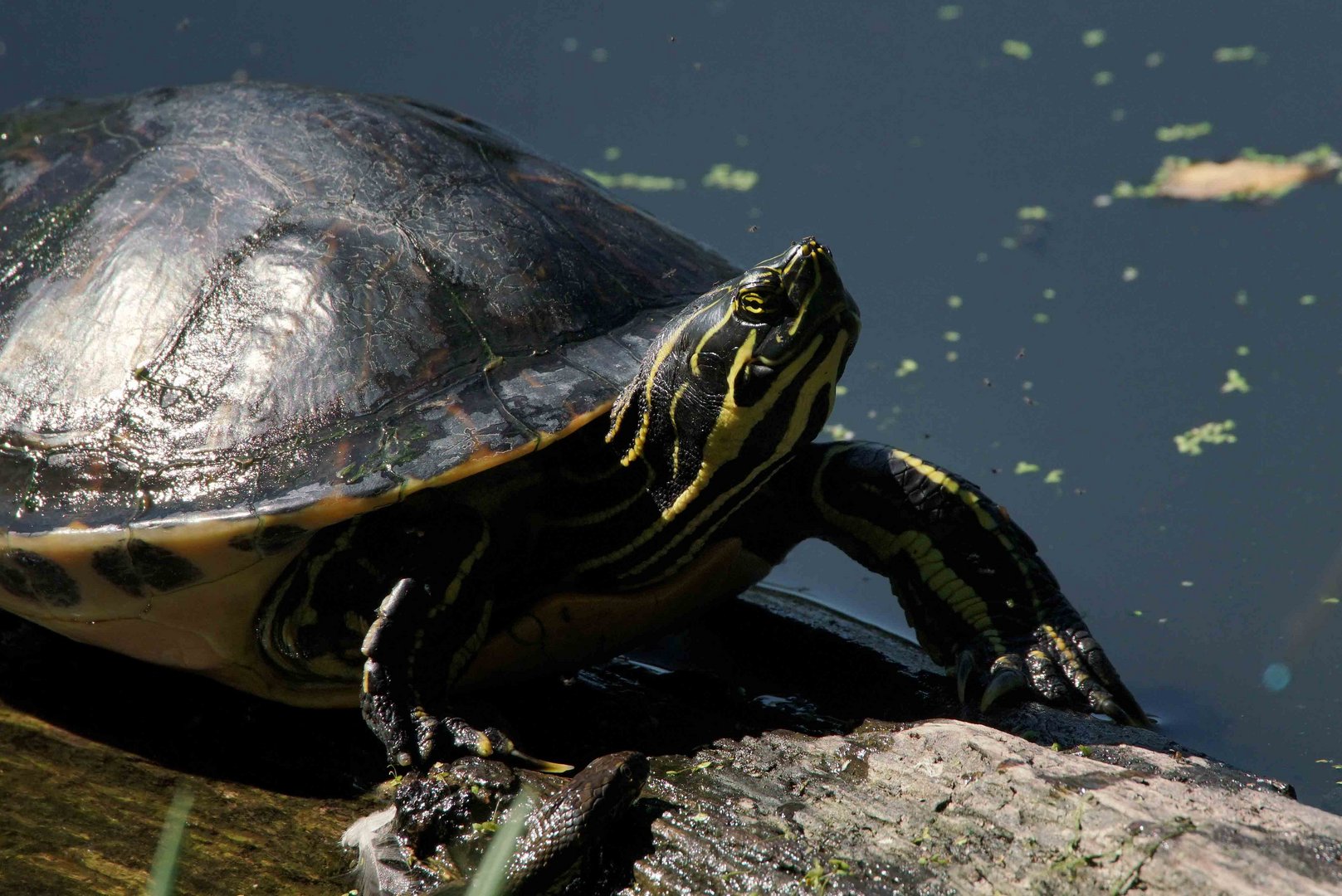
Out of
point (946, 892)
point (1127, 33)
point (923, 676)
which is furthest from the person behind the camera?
point (1127, 33)

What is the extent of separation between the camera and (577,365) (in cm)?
412

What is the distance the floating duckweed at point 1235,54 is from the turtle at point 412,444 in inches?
235

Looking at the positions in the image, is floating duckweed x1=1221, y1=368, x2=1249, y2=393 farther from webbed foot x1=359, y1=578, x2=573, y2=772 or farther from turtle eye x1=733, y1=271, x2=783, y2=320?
webbed foot x1=359, y1=578, x2=573, y2=772

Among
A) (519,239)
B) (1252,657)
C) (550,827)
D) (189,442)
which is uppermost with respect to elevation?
(519,239)

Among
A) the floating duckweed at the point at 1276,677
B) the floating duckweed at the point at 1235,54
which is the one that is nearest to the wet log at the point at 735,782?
the floating duckweed at the point at 1276,677

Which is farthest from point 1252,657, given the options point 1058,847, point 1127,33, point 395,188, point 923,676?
point 1127,33

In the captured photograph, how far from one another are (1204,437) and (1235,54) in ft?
13.9

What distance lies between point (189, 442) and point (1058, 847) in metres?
2.84

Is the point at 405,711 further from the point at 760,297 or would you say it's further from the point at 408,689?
the point at 760,297

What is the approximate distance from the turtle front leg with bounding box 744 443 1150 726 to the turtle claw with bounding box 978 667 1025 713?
0.04 metres

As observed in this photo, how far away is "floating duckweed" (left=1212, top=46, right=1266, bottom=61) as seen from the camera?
872 cm

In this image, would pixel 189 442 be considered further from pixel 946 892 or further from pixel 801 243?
pixel 946 892

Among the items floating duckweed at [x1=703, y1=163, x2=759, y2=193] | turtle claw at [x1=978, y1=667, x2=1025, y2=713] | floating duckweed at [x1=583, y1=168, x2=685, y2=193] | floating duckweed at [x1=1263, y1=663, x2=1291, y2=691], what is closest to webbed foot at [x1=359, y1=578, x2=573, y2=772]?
turtle claw at [x1=978, y1=667, x2=1025, y2=713]

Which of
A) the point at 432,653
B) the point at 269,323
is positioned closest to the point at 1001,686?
the point at 432,653
